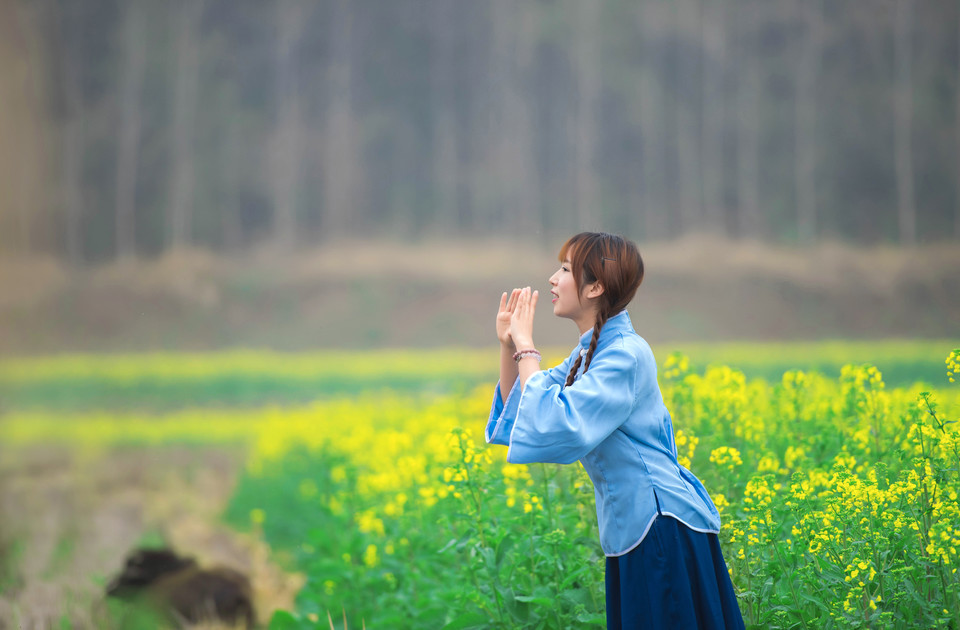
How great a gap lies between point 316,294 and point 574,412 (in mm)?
3744

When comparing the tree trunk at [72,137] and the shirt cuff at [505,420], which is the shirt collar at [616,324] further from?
the tree trunk at [72,137]

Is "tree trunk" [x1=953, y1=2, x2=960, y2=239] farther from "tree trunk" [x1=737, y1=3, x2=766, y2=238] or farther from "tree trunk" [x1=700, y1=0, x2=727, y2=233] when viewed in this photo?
"tree trunk" [x1=700, y1=0, x2=727, y2=233]

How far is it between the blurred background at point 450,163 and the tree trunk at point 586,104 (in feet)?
0.04

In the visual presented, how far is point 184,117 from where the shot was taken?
5.04 m

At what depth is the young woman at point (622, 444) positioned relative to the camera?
1436mm

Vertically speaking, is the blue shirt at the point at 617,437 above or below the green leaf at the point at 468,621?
above

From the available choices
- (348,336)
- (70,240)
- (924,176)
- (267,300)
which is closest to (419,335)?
(348,336)

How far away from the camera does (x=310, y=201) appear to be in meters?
5.03

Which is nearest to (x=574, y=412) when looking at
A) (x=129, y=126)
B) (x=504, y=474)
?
(x=504, y=474)

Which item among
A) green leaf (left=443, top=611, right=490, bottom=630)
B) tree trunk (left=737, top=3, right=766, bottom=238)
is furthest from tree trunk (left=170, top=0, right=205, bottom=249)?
green leaf (left=443, top=611, right=490, bottom=630)

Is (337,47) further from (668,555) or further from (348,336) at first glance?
(668,555)

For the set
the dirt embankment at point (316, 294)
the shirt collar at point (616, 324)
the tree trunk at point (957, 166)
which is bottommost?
the shirt collar at point (616, 324)

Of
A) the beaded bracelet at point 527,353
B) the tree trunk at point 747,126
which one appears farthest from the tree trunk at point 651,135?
the beaded bracelet at point 527,353

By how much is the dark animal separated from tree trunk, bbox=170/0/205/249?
2.02 meters
